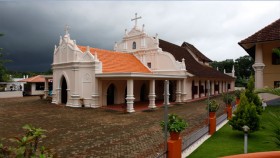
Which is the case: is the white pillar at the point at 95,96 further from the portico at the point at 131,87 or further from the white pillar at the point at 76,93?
the white pillar at the point at 76,93

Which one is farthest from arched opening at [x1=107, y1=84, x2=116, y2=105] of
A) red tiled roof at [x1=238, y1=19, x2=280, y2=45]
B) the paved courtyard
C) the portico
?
red tiled roof at [x1=238, y1=19, x2=280, y2=45]

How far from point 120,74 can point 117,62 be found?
549 centimetres

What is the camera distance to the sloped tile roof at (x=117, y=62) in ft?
72.1

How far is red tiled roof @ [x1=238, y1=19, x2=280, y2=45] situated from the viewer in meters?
15.0

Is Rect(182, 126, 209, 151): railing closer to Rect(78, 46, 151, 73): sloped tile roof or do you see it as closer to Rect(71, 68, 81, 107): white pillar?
Rect(78, 46, 151, 73): sloped tile roof

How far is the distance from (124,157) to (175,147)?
6.07 ft

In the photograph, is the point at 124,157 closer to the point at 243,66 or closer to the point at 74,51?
the point at 74,51

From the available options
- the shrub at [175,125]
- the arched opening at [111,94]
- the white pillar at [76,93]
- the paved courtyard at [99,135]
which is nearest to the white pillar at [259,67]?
the paved courtyard at [99,135]

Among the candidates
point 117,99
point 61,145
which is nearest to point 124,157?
point 61,145

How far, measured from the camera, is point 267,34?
1547cm

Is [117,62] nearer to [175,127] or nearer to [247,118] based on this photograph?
[247,118]

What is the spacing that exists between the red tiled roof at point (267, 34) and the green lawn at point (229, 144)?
678 cm

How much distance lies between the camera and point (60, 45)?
24078mm

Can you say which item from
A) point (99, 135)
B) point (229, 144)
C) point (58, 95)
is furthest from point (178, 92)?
point (229, 144)
